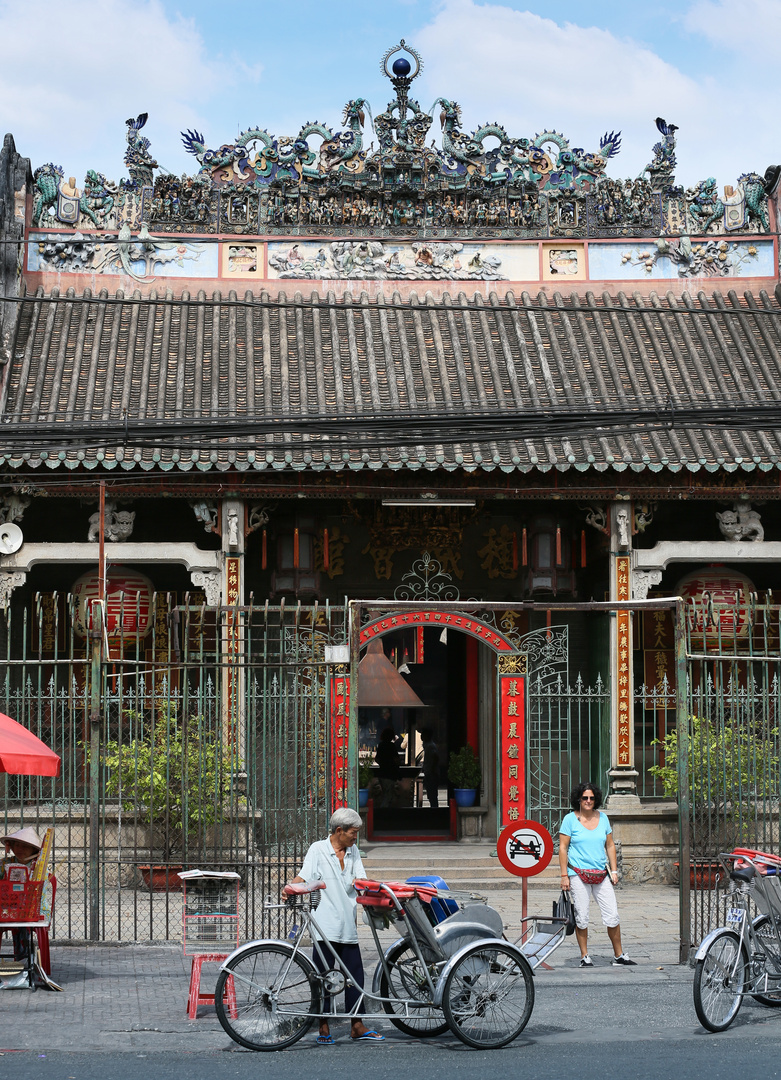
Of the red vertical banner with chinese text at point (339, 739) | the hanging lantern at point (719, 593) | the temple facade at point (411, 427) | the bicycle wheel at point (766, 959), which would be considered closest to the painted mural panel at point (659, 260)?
the temple facade at point (411, 427)

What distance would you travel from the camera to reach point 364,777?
52.3ft

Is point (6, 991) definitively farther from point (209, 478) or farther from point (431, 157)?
point (431, 157)

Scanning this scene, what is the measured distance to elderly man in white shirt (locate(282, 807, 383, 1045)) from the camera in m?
7.23

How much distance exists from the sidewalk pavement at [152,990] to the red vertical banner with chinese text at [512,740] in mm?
1053

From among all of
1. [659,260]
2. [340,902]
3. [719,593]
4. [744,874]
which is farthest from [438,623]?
[659,260]

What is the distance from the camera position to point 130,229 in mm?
16266

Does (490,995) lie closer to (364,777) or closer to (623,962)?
(623,962)

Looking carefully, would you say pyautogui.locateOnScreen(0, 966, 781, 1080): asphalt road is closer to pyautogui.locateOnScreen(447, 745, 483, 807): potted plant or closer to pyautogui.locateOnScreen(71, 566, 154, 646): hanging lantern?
pyautogui.locateOnScreen(71, 566, 154, 646): hanging lantern

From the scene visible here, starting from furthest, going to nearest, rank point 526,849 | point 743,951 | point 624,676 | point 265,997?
1. point 624,676
2. point 526,849
3. point 743,951
4. point 265,997

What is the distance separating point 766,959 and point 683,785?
1781mm

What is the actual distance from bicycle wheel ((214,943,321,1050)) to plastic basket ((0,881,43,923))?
199 centimetres

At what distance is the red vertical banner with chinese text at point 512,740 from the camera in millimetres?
11852

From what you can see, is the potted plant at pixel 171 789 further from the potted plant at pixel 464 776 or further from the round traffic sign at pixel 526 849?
the potted plant at pixel 464 776

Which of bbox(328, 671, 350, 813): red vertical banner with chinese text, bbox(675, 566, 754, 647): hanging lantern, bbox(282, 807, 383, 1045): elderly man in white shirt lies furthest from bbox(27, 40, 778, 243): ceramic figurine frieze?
bbox(282, 807, 383, 1045): elderly man in white shirt
